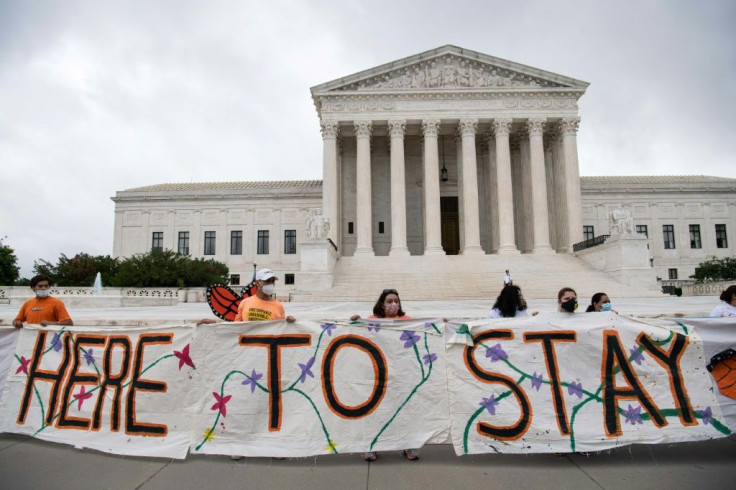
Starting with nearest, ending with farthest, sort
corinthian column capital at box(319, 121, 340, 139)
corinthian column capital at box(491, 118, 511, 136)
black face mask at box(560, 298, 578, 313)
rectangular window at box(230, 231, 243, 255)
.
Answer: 1. black face mask at box(560, 298, 578, 313)
2. corinthian column capital at box(491, 118, 511, 136)
3. corinthian column capital at box(319, 121, 340, 139)
4. rectangular window at box(230, 231, 243, 255)

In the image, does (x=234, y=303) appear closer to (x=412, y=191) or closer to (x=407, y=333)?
(x=407, y=333)

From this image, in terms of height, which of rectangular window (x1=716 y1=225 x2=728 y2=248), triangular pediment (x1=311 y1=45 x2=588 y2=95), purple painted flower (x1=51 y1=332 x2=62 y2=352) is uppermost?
triangular pediment (x1=311 y1=45 x2=588 y2=95)

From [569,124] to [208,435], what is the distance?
114 feet

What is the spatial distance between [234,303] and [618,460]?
5.04 meters

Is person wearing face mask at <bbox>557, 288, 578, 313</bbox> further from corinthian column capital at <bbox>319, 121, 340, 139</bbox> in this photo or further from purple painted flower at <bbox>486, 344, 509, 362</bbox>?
corinthian column capital at <bbox>319, 121, 340, 139</bbox>

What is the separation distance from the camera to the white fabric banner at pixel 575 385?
4609 millimetres

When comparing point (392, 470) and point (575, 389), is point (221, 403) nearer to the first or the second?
point (392, 470)

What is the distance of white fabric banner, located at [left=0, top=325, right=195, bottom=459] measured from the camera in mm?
4824

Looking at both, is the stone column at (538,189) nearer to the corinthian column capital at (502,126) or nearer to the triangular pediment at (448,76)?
the corinthian column capital at (502,126)

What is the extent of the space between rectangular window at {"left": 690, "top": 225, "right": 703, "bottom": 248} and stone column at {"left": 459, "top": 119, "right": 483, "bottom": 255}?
25.9 meters

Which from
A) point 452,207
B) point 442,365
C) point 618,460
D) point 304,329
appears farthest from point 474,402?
point 452,207

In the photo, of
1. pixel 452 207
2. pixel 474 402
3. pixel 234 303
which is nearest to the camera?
pixel 474 402

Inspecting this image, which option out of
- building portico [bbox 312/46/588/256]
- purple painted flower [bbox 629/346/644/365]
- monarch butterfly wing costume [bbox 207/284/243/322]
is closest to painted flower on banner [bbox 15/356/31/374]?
monarch butterfly wing costume [bbox 207/284/243/322]

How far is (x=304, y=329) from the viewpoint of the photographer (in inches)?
200
